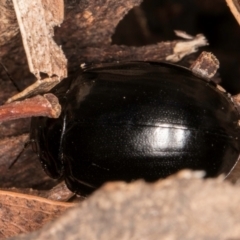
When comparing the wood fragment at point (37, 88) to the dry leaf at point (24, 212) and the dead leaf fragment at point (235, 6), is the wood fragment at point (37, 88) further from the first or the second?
the dead leaf fragment at point (235, 6)

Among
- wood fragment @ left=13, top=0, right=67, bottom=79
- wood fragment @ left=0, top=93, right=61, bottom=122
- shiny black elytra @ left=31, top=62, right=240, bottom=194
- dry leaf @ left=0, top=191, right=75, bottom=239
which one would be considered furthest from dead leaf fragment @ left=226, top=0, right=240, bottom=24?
dry leaf @ left=0, top=191, right=75, bottom=239

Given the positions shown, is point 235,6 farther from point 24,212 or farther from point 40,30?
point 24,212

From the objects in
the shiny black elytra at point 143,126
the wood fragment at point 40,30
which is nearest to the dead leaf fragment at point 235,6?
the shiny black elytra at point 143,126

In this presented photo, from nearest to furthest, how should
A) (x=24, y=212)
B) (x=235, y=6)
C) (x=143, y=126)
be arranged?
1. (x=143, y=126)
2. (x=24, y=212)
3. (x=235, y=6)

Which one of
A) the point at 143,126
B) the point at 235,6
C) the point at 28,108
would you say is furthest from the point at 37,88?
the point at 235,6

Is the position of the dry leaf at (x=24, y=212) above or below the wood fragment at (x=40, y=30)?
below

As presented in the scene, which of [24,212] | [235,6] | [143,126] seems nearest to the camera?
[143,126]

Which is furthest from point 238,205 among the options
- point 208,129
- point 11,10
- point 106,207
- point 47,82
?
point 11,10
